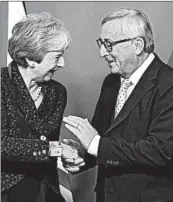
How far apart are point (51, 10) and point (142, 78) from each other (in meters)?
0.34

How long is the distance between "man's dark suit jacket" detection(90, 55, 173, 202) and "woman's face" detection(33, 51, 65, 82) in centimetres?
23

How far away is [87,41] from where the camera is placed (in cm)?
124

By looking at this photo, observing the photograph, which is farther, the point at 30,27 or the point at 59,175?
the point at 59,175

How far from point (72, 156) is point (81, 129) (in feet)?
0.33

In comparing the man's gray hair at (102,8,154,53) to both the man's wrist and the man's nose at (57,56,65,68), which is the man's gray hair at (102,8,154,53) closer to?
the man's nose at (57,56,65,68)

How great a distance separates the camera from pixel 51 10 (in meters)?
1.23

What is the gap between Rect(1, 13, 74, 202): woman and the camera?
1.14 meters

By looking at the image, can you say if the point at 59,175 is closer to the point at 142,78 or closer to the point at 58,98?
the point at 58,98

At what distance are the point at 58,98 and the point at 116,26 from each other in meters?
0.27

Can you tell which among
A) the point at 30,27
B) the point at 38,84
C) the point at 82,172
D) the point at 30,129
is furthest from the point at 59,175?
the point at 30,27

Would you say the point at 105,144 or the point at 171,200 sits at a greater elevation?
the point at 105,144

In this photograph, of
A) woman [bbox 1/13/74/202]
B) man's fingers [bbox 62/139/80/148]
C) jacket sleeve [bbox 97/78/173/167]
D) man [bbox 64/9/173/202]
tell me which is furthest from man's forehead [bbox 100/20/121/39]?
man's fingers [bbox 62/139/80/148]

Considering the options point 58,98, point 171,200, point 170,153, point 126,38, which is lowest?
point 171,200

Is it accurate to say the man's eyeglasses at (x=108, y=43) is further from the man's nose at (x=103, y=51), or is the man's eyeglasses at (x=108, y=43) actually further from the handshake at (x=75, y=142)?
the handshake at (x=75, y=142)
